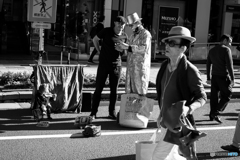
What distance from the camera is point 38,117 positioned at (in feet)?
25.7

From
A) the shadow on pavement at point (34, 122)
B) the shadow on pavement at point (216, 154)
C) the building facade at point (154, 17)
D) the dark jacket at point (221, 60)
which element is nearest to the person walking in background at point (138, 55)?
the shadow on pavement at point (34, 122)

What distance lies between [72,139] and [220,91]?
3527 millimetres

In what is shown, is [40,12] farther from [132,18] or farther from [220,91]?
[220,91]

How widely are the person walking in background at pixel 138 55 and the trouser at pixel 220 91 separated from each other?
1683 mm

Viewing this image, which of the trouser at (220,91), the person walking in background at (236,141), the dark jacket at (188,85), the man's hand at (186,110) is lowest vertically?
the person walking in background at (236,141)

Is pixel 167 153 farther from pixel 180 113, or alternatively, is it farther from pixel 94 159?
pixel 94 159

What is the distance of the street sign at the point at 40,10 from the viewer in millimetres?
9781

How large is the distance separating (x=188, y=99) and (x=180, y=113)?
1.38ft

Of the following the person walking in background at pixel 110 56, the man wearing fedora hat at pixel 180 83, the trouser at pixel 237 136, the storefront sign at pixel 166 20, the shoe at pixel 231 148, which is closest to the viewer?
the man wearing fedora hat at pixel 180 83

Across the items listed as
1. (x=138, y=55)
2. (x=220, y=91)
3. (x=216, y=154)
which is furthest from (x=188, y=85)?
(x=220, y=91)

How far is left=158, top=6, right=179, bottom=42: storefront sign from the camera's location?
19094mm

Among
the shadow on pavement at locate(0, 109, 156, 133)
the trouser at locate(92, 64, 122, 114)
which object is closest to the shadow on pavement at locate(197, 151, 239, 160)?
the shadow on pavement at locate(0, 109, 156, 133)

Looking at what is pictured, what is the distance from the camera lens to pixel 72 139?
6738mm

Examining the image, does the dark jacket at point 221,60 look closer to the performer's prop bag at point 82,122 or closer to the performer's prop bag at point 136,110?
the performer's prop bag at point 136,110
